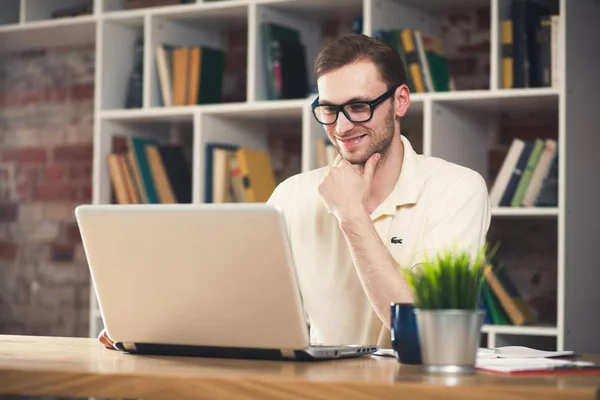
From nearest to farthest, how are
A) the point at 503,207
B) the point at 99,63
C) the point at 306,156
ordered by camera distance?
the point at 503,207 → the point at 306,156 → the point at 99,63

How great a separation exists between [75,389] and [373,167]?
115 centimetres

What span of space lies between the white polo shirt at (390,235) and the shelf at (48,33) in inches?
69.5

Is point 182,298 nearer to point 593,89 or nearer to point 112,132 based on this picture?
point 593,89

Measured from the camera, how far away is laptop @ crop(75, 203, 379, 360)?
5.26ft

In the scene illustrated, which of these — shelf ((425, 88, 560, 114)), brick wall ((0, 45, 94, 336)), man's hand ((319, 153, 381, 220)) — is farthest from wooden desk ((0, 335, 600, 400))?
brick wall ((0, 45, 94, 336))

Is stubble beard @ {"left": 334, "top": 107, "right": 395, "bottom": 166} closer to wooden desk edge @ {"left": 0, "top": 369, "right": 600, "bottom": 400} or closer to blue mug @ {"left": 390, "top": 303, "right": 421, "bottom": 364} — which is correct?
blue mug @ {"left": 390, "top": 303, "right": 421, "bottom": 364}

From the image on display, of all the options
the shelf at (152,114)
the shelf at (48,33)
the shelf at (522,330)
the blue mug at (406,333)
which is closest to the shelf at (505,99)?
the shelf at (522,330)

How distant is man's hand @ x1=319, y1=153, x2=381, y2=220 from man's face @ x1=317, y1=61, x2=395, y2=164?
6 cm

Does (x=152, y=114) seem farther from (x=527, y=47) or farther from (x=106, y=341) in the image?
(x=106, y=341)

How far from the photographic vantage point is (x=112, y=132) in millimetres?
3855

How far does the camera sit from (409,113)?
138 inches

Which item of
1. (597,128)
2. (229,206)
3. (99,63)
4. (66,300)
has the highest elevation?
(99,63)

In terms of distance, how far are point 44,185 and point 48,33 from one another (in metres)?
0.67

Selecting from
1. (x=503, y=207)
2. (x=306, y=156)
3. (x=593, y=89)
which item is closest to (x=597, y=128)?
(x=593, y=89)
